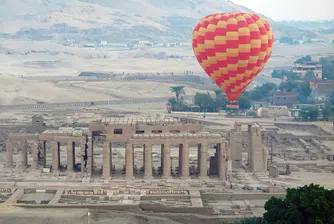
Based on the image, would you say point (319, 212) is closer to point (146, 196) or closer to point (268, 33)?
point (146, 196)

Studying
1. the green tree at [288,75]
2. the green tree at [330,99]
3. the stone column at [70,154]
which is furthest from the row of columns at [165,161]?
the green tree at [288,75]

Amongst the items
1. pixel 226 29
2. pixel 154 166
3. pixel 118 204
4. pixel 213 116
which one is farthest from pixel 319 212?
pixel 213 116

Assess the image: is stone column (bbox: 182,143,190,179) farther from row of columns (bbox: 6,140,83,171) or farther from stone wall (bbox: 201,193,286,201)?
row of columns (bbox: 6,140,83,171)

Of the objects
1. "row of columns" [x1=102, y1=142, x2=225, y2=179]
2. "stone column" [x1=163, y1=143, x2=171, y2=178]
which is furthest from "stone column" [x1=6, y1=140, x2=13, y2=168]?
"stone column" [x1=163, y1=143, x2=171, y2=178]

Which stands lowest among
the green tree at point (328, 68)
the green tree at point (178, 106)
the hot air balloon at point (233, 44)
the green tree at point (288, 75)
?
the green tree at point (178, 106)

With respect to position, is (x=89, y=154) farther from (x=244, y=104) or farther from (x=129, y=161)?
(x=244, y=104)

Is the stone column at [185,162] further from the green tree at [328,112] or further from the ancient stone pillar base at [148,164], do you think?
the green tree at [328,112]
